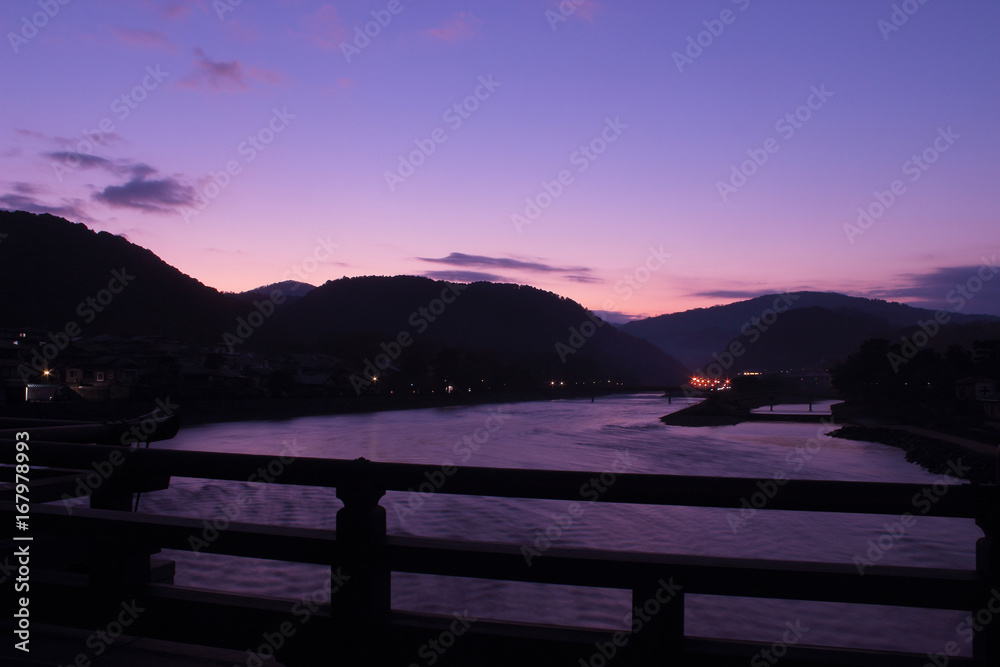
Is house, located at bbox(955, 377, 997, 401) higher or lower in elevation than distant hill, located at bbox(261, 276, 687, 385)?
lower

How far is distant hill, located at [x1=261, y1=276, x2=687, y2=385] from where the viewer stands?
343 feet

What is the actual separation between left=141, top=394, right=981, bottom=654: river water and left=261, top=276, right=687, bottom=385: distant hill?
58.1m

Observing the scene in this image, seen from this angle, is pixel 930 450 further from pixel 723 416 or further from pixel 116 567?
pixel 116 567

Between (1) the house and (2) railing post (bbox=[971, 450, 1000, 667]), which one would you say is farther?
(1) the house

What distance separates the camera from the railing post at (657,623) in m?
1.84

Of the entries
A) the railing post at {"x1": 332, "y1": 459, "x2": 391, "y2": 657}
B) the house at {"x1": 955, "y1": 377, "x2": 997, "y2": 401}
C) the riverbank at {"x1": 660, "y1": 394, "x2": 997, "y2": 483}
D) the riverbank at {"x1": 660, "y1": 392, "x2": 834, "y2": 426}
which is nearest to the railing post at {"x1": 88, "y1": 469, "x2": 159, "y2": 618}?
the railing post at {"x1": 332, "y1": 459, "x2": 391, "y2": 657}

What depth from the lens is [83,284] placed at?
70.1m

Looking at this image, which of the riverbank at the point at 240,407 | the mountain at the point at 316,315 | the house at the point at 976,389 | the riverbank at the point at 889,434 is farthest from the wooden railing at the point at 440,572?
the mountain at the point at 316,315

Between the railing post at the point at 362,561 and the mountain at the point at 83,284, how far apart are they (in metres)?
76.1

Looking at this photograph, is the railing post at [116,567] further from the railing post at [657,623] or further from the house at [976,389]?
the house at [976,389]

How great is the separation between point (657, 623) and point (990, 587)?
0.84 meters

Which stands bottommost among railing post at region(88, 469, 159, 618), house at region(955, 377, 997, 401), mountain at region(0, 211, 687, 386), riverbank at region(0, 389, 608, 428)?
riverbank at region(0, 389, 608, 428)

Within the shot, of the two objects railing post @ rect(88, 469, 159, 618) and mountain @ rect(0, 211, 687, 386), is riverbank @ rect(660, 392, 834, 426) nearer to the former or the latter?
mountain @ rect(0, 211, 687, 386)

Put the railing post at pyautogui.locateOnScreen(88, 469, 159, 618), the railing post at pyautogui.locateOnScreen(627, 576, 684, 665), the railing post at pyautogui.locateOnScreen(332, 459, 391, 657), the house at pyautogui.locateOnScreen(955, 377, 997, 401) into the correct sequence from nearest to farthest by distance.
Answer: the railing post at pyautogui.locateOnScreen(627, 576, 684, 665) < the railing post at pyautogui.locateOnScreen(332, 459, 391, 657) < the railing post at pyautogui.locateOnScreen(88, 469, 159, 618) < the house at pyautogui.locateOnScreen(955, 377, 997, 401)
